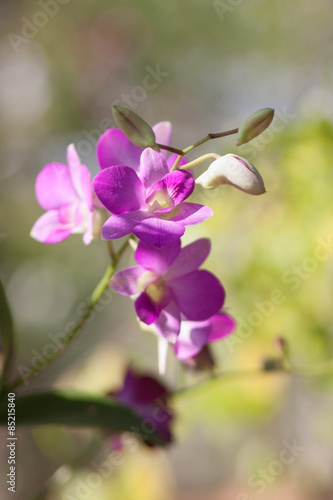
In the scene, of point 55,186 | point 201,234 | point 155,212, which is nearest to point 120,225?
point 155,212

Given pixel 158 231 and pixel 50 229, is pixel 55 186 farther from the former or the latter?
pixel 158 231

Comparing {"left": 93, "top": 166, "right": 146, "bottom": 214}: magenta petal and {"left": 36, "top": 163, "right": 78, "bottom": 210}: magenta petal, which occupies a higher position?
{"left": 36, "top": 163, "right": 78, "bottom": 210}: magenta petal

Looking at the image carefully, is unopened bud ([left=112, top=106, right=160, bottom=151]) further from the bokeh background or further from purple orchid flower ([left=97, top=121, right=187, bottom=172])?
the bokeh background

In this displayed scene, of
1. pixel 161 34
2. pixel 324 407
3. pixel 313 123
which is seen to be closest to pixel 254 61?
pixel 161 34

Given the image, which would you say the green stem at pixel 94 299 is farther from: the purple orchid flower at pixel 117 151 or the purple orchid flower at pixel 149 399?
the purple orchid flower at pixel 149 399

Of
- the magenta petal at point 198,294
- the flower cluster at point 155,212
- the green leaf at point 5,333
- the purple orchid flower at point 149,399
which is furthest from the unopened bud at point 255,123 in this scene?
the purple orchid flower at point 149,399

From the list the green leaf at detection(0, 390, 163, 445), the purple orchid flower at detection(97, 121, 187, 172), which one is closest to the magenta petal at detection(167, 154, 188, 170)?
the purple orchid flower at detection(97, 121, 187, 172)
